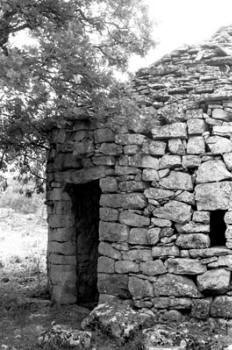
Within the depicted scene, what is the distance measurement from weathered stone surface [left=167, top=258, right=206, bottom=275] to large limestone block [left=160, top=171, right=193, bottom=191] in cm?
93

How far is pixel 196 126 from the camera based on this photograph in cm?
634

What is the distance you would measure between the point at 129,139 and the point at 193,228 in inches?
59.5

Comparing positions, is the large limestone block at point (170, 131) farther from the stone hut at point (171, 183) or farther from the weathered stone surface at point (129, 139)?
the weathered stone surface at point (129, 139)

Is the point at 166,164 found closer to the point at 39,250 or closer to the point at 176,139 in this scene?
the point at 176,139

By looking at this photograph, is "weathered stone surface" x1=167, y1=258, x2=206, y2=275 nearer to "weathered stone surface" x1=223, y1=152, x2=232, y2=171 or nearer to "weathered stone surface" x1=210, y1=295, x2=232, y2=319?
"weathered stone surface" x1=210, y1=295, x2=232, y2=319

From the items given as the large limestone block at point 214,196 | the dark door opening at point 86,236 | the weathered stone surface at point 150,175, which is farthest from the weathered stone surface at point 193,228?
the dark door opening at point 86,236

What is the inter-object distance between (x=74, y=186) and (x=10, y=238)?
7.59 metres

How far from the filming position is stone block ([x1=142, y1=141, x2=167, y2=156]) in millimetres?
6504

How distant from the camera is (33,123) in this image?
7.58m

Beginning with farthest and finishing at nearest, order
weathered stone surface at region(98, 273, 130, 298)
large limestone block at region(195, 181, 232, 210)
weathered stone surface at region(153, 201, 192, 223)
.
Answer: weathered stone surface at region(98, 273, 130, 298) → weathered stone surface at region(153, 201, 192, 223) → large limestone block at region(195, 181, 232, 210)

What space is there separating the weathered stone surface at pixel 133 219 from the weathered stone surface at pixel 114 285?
73 centimetres

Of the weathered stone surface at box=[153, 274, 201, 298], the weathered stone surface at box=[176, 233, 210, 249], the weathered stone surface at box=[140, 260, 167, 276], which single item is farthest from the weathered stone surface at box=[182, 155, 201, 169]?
the weathered stone surface at box=[153, 274, 201, 298]

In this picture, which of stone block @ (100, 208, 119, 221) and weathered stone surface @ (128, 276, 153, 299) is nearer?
weathered stone surface @ (128, 276, 153, 299)

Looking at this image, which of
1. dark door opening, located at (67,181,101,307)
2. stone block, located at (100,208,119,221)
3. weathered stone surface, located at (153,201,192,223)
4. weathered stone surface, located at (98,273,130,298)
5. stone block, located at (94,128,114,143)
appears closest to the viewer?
weathered stone surface, located at (153,201,192,223)
